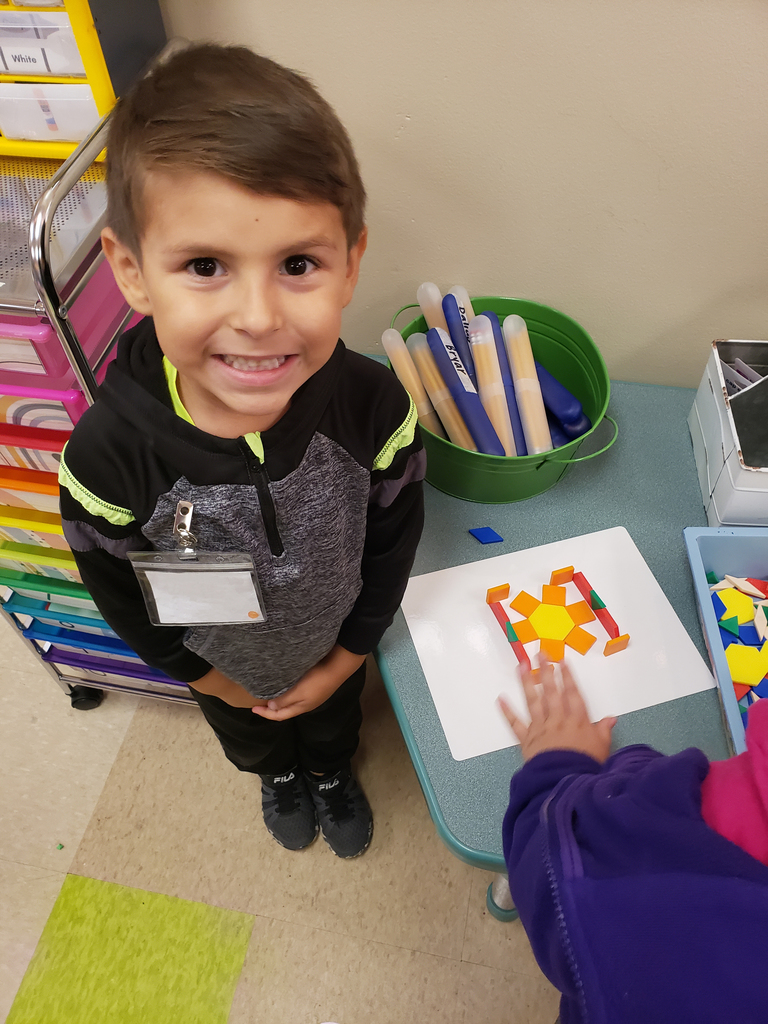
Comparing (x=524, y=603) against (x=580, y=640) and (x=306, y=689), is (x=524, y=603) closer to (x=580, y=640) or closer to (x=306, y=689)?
(x=580, y=640)

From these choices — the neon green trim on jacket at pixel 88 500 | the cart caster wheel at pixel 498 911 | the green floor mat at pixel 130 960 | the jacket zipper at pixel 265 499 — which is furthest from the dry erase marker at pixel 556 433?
the green floor mat at pixel 130 960

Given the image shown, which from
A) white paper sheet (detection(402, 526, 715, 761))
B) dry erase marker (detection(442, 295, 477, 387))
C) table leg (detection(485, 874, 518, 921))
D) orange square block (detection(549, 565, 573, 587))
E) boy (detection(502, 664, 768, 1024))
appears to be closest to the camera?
boy (detection(502, 664, 768, 1024))

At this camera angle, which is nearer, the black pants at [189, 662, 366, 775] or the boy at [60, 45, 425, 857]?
the boy at [60, 45, 425, 857]

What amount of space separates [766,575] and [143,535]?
78 cm

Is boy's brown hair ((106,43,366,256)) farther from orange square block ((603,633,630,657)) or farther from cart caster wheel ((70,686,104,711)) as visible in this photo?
cart caster wheel ((70,686,104,711))

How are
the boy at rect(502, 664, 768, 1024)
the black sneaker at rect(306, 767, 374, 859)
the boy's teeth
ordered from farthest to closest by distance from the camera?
1. the black sneaker at rect(306, 767, 374, 859)
2. the boy's teeth
3. the boy at rect(502, 664, 768, 1024)

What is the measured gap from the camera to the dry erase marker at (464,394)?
913mm

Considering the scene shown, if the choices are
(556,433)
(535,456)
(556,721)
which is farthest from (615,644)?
(556,433)

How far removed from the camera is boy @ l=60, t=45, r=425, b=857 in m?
0.44

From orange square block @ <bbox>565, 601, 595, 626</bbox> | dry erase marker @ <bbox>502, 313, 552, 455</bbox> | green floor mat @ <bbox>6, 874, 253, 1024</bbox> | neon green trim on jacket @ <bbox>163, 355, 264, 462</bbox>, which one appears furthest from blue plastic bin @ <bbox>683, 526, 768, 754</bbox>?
green floor mat @ <bbox>6, 874, 253, 1024</bbox>

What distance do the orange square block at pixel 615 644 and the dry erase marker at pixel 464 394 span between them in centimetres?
29

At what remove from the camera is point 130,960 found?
111 cm

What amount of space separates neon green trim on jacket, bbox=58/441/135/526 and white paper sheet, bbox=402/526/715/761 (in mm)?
376

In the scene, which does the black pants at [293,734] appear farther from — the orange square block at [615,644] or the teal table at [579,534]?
the orange square block at [615,644]
